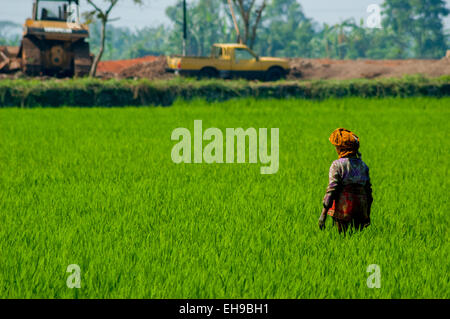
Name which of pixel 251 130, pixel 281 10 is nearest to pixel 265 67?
pixel 251 130

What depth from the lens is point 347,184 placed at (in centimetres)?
395

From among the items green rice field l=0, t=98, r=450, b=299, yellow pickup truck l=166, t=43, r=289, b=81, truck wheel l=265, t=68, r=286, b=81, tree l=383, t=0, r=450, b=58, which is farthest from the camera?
tree l=383, t=0, r=450, b=58

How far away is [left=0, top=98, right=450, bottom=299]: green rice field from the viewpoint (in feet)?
11.1

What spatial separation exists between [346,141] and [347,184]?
0.31 meters

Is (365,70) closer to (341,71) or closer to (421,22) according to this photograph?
(341,71)

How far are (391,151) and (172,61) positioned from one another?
52.0 feet

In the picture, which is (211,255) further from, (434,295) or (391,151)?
(391,151)

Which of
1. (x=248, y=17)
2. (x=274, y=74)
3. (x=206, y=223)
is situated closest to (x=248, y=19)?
(x=248, y=17)

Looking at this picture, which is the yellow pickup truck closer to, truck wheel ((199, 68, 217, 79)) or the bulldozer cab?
truck wheel ((199, 68, 217, 79))

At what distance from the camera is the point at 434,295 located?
10.6ft

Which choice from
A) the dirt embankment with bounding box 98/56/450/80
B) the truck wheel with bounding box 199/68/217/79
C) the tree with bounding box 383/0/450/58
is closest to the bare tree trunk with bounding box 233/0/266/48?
the dirt embankment with bounding box 98/56/450/80

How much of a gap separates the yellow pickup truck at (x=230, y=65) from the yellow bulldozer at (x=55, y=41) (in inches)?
184

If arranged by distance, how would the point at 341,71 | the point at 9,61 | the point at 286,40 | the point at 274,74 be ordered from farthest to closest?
the point at 286,40, the point at 341,71, the point at 274,74, the point at 9,61

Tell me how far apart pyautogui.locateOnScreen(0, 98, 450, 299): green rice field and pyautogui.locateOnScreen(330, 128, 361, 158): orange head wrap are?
66 cm
